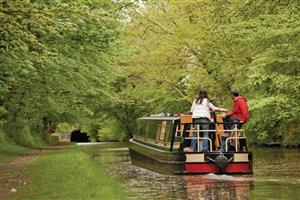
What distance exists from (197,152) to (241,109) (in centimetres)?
178

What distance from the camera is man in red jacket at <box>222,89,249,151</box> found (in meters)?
16.6

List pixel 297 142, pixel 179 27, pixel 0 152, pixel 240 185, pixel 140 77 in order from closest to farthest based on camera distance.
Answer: pixel 240 185 → pixel 0 152 → pixel 297 142 → pixel 179 27 → pixel 140 77

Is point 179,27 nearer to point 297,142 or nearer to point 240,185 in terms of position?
point 297,142

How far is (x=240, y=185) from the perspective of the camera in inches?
526

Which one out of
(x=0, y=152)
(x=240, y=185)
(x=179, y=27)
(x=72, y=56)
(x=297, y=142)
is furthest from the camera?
(x=179, y=27)

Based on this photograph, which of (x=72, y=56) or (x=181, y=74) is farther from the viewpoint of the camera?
(x=181, y=74)

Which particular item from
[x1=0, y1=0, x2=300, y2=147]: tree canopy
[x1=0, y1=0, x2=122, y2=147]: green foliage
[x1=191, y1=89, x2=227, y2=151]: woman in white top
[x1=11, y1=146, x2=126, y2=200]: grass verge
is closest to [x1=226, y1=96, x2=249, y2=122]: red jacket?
[x1=191, y1=89, x2=227, y2=151]: woman in white top

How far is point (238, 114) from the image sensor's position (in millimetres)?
16984

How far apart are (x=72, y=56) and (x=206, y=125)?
21.1 ft

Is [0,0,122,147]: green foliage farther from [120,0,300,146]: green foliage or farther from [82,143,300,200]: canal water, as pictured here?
[120,0,300,146]: green foliage

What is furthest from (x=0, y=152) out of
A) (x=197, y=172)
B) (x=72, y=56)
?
(x=197, y=172)

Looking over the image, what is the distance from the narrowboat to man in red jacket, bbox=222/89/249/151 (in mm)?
122

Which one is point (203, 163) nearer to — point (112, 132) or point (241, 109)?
point (241, 109)

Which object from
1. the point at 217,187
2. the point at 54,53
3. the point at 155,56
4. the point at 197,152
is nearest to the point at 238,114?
the point at 197,152
